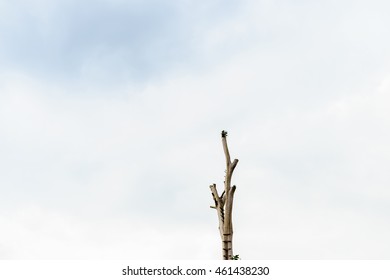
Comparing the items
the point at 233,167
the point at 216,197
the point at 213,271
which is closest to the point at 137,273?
the point at 213,271

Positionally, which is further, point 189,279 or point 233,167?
point 233,167

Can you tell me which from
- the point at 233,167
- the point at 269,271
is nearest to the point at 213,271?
the point at 269,271

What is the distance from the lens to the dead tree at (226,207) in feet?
25.5

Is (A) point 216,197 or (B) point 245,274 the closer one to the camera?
(B) point 245,274

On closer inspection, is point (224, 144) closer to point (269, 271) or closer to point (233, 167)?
point (233, 167)

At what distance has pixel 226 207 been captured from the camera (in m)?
7.93

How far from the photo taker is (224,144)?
809 centimetres

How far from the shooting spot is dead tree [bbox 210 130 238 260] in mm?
7773

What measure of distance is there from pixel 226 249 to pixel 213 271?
0.44 meters

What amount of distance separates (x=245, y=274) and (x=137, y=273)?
1.62 meters

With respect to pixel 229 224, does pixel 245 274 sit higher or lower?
lower

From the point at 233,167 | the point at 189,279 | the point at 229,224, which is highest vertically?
the point at 233,167

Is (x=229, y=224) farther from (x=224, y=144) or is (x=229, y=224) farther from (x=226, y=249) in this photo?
(x=224, y=144)

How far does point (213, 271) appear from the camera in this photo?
24.5ft
